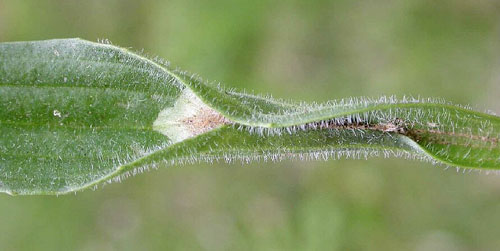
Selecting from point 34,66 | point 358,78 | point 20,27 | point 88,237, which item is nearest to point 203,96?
point 34,66

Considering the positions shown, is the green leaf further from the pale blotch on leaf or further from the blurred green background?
→ the blurred green background

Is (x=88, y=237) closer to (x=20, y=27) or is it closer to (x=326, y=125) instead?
(x=20, y=27)

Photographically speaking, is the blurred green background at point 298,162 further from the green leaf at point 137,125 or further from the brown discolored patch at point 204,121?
the brown discolored patch at point 204,121

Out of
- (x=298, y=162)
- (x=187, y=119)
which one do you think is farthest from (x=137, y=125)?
(x=298, y=162)

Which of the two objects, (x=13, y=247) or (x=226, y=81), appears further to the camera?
(x=13, y=247)

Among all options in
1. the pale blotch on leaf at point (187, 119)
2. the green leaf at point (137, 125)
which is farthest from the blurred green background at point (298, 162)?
the pale blotch on leaf at point (187, 119)

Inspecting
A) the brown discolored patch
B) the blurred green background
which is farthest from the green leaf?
the blurred green background

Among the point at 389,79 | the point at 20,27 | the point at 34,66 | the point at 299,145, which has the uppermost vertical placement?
the point at 389,79
